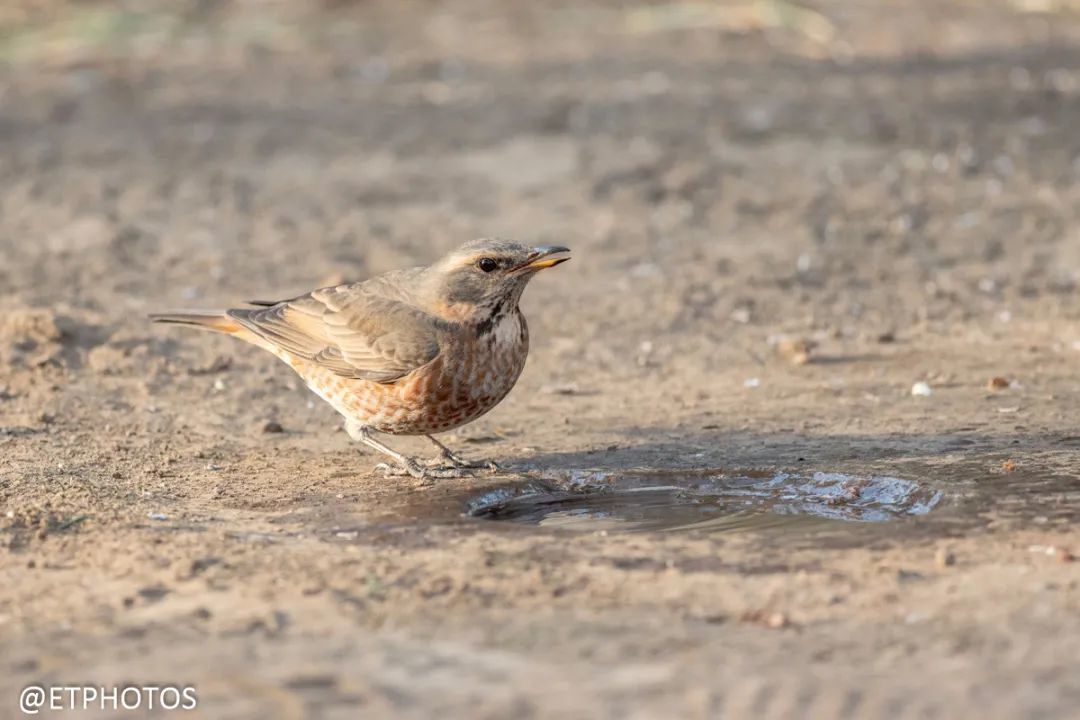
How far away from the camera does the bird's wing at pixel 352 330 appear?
23.3ft

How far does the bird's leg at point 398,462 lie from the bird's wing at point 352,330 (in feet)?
1.02

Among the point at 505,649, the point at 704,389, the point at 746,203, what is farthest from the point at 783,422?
the point at 746,203

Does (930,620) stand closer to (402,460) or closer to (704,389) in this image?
(402,460)

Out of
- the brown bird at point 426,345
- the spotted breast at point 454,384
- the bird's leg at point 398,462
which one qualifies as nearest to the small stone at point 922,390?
the brown bird at point 426,345

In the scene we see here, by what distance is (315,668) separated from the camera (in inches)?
191

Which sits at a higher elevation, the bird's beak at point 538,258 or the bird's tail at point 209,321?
the bird's beak at point 538,258

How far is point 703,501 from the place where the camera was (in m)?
6.79

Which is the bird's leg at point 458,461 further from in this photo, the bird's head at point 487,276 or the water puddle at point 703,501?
the bird's head at point 487,276

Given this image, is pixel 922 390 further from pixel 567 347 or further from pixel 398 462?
pixel 398 462

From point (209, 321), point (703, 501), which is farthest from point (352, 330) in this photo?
point (703, 501)

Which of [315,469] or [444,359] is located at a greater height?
[444,359]

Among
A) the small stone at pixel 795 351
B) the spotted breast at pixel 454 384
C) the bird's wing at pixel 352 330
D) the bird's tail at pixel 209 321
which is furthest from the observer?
the small stone at pixel 795 351

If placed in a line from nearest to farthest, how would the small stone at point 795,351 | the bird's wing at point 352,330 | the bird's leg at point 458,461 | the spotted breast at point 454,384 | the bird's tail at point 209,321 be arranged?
the spotted breast at point 454,384 < the bird's wing at point 352,330 < the bird's leg at point 458,461 < the bird's tail at point 209,321 < the small stone at point 795,351

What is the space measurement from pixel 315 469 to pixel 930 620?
127 inches
